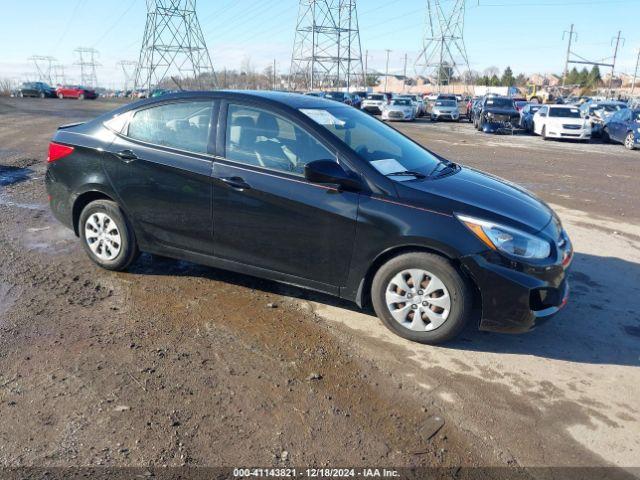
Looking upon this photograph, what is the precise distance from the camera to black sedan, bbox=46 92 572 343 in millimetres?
3771

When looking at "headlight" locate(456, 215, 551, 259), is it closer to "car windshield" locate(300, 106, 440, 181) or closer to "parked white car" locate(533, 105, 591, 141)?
"car windshield" locate(300, 106, 440, 181)

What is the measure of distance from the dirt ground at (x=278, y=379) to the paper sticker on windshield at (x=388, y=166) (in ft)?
4.06

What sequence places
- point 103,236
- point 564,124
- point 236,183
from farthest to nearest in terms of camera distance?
1. point 564,124
2. point 103,236
3. point 236,183

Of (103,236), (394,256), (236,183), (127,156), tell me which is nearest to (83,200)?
(103,236)

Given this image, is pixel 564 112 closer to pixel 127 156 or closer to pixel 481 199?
pixel 481 199

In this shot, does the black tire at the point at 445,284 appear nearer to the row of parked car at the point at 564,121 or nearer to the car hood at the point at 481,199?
the car hood at the point at 481,199

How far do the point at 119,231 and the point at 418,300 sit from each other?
2863 mm

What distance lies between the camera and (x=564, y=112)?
78.1 feet

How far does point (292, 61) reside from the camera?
51656 mm

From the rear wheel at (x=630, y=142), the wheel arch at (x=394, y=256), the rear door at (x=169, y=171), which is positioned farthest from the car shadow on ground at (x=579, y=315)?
the rear wheel at (x=630, y=142)

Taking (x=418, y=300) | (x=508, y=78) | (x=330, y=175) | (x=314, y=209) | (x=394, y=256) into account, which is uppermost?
(x=508, y=78)

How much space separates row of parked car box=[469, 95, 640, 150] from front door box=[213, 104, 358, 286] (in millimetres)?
19721

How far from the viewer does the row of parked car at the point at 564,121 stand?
21.2 meters

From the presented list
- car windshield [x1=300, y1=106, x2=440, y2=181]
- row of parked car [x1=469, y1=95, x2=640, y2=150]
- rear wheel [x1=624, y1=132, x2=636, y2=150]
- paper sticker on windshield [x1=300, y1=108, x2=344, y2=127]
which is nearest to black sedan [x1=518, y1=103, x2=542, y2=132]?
row of parked car [x1=469, y1=95, x2=640, y2=150]
